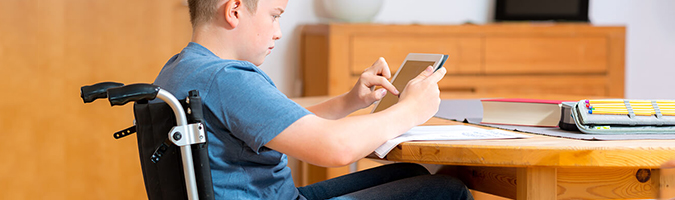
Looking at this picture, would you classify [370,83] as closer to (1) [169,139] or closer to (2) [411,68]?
(2) [411,68]

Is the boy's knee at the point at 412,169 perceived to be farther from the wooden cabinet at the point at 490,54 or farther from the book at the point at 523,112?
the wooden cabinet at the point at 490,54

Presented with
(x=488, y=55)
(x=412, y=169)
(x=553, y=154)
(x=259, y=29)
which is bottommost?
(x=412, y=169)

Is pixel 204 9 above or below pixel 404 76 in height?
above

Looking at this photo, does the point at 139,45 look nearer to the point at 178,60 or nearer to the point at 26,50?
the point at 26,50

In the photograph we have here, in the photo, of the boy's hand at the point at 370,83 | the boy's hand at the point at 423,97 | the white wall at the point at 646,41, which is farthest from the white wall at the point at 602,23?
the boy's hand at the point at 423,97

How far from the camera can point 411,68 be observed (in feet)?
4.15

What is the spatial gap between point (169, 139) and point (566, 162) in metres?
0.60

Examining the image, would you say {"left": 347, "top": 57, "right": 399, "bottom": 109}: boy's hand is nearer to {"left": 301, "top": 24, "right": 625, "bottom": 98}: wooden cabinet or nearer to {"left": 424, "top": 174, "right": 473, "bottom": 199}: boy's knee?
{"left": 424, "top": 174, "right": 473, "bottom": 199}: boy's knee

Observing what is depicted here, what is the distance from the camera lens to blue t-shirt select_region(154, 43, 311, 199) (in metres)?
0.92

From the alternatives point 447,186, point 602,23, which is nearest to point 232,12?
point 447,186

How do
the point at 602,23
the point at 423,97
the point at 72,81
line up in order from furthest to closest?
1. the point at 602,23
2. the point at 72,81
3. the point at 423,97

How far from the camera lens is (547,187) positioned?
3.32 ft

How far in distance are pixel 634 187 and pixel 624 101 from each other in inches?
6.4

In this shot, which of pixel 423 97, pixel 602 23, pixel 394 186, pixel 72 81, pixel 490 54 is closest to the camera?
pixel 423 97
